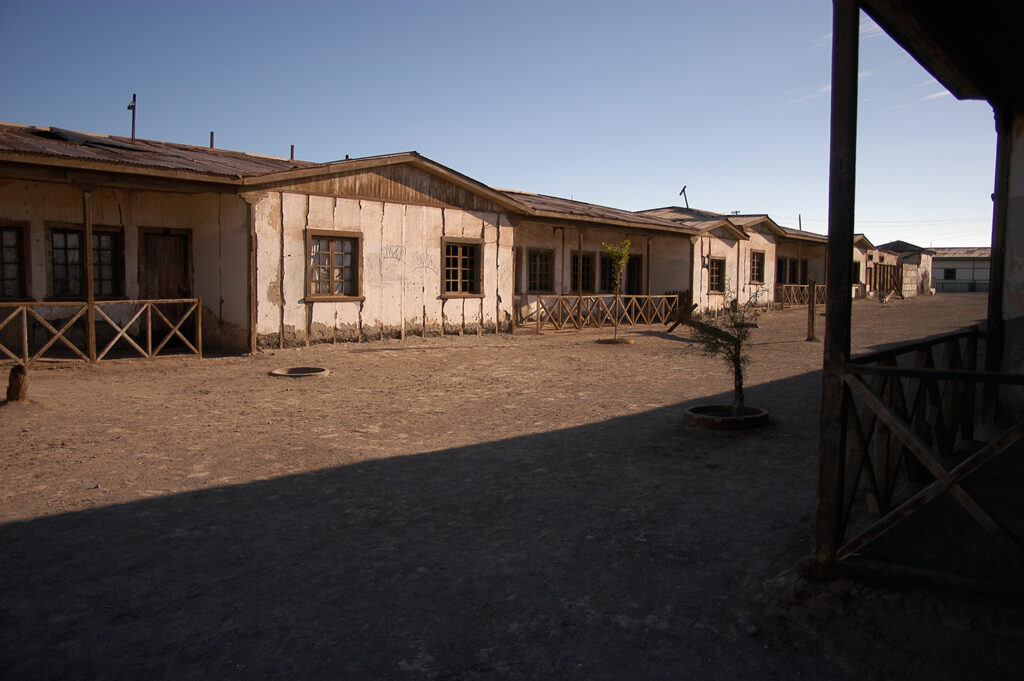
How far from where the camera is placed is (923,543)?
11.1ft

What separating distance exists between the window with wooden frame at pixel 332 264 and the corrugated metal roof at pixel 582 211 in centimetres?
425

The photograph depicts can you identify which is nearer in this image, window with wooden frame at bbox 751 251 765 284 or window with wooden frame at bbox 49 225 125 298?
window with wooden frame at bbox 49 225 125 298

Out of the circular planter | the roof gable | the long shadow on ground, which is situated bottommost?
the long shadow on ground

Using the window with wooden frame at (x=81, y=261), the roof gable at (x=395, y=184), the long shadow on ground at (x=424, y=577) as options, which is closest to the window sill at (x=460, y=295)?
the roof gable at (x=395, y=184)

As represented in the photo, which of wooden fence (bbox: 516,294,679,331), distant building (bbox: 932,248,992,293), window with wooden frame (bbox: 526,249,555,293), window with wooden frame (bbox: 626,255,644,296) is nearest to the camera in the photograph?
wooden fence (bbox: 516,294,679,331)

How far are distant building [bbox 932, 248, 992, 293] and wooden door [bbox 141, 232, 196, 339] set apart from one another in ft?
179

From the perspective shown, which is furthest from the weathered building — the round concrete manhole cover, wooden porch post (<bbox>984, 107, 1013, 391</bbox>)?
wooden porch post (<bbox>984, 107, 1013, 391</bbox>)

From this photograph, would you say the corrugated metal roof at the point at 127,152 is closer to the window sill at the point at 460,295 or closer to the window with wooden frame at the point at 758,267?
the window sill at the point at 460,295

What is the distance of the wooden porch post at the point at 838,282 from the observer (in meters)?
3.09

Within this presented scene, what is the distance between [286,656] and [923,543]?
2.94 metres

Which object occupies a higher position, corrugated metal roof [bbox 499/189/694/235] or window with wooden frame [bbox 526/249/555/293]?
corrugated metal roof [bbox 499/189/694/235]

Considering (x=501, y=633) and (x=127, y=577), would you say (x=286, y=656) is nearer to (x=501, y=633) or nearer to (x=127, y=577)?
(x=501, y=633)

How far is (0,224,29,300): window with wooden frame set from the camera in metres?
11.0

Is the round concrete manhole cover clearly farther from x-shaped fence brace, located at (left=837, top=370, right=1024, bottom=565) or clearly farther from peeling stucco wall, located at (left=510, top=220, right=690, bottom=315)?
x-shaped fence brace, located at (left=837, top=370, right=1024, bottom=565)
